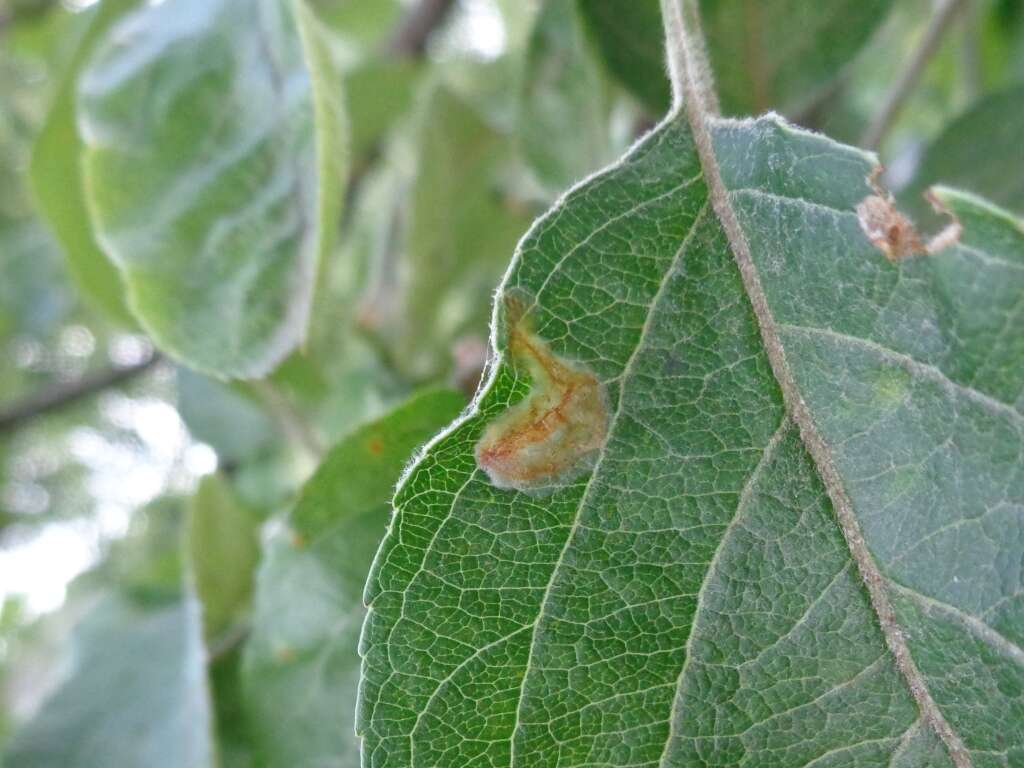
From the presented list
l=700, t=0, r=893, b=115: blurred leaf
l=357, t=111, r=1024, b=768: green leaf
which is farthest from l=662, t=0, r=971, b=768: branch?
l=700, t=0, r=893, b=115: blurred leaf

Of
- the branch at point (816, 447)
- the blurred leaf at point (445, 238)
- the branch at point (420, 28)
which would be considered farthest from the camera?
the branch at point (420, 28)

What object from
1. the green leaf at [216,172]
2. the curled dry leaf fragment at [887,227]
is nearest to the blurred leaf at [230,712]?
the green leaf at [216,172]

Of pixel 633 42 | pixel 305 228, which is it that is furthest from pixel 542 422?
pixel 633 42

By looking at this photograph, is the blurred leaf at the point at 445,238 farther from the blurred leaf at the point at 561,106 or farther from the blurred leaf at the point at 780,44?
the blurred leaf at the point at 780,44

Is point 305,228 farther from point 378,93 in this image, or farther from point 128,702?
point 378,93

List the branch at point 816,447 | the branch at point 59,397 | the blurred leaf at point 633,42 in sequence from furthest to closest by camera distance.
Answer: the branch at point 59,397 → the blurred leaf at point 633,42 → the branch at point 816,447

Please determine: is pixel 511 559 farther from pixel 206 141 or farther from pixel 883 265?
pixel 206 141

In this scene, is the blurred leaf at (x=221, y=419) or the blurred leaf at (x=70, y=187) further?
the blurred leaf at (x=221, y=419)
